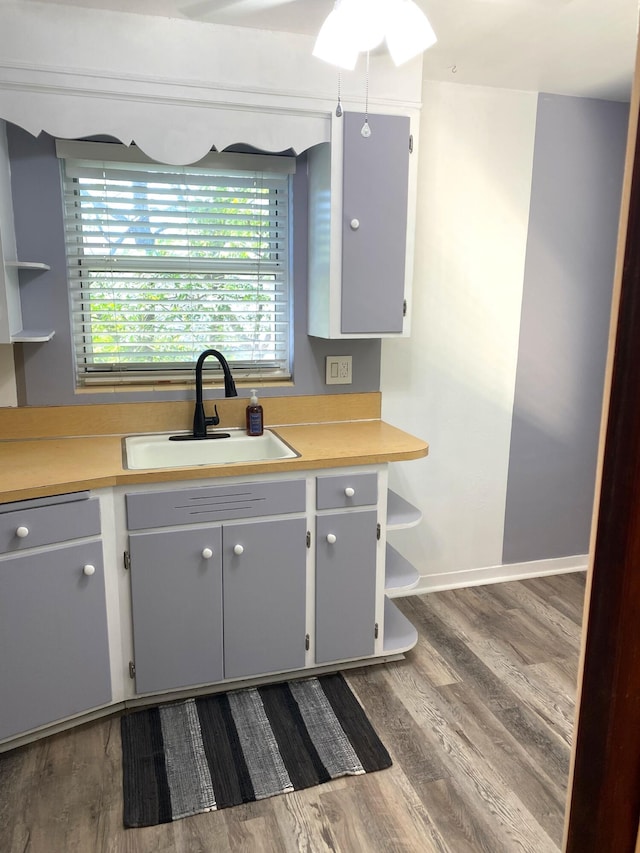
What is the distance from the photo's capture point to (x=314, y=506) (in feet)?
7.30

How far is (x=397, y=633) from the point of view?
8.32ft

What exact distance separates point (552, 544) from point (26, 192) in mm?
2846

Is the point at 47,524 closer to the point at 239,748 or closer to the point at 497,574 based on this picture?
the point at 239,748

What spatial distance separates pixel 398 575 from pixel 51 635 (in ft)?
4.12

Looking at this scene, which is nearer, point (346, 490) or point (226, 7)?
point (226, 7)

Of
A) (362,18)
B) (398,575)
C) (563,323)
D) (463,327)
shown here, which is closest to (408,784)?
(398,575)

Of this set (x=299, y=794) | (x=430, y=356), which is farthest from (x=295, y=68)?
(x=299, y=794)

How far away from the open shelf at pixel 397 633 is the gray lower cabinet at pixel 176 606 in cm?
67

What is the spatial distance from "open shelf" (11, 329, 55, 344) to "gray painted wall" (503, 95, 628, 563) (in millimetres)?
2052

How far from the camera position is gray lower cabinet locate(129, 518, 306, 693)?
6.87ft

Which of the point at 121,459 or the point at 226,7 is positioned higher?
the point at 226,7

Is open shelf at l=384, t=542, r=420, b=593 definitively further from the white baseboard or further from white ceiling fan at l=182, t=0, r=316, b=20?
white ceiling fan at l=182, t=0, r=316, b=20

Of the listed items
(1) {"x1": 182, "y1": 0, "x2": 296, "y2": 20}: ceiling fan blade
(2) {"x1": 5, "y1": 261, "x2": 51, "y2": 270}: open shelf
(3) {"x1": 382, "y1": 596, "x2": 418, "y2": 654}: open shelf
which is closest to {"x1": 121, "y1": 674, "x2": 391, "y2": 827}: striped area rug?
(3) {"x1": 382, "y1": 596, "x2": 418, "y2": 654}: open shelf

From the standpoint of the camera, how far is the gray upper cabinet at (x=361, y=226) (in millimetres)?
2324
